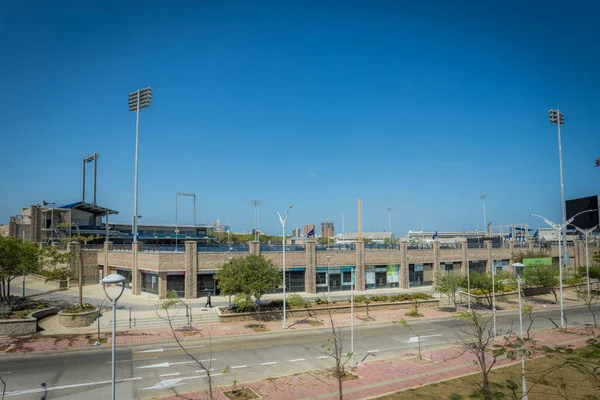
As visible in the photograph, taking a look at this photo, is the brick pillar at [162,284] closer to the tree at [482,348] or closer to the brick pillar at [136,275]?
the brick pillar at [136,275]

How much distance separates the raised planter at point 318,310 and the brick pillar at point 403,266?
1391 centimetres

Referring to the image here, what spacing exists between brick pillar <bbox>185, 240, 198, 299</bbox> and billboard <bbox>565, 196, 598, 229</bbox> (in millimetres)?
84283

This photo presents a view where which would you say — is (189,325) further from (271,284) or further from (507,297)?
(507,297)

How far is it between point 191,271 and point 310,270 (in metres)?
14.8


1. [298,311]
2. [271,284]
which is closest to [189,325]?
[271,284]

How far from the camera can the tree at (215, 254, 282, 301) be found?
34031 mm

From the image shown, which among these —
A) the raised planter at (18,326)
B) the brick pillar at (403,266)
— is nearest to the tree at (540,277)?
the brick pillar at (403,266)

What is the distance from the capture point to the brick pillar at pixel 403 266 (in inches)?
2263

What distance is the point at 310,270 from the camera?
51.7 m

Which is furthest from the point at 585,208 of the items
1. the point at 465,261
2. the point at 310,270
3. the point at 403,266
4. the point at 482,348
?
the point at 482,348

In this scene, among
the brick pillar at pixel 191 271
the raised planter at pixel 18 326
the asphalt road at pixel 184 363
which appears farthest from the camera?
the brick pillar at pixel 191 271

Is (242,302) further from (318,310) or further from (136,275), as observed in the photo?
(136,275)

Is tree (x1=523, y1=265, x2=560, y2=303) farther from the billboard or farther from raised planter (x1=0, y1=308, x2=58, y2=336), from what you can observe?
the billboard

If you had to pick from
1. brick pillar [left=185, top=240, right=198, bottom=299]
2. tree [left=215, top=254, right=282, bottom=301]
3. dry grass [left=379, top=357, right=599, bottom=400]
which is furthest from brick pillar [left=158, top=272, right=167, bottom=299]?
dry grass [left=379, top=357, right=599, bottom=400]
